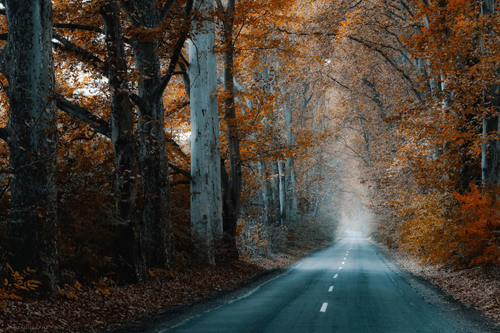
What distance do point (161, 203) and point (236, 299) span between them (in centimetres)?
370

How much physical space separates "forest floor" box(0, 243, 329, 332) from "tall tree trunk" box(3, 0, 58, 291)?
2.39 feet

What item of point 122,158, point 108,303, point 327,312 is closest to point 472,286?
point 327,312

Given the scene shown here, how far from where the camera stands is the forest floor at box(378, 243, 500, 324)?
37.8 feet

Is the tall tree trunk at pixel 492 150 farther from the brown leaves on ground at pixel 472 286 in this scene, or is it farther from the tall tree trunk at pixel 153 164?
the tall tree trunk at pixel 153 164

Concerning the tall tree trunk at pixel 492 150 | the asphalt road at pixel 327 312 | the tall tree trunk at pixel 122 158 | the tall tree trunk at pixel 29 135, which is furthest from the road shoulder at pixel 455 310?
the tall tree trunk at pixel 29 135

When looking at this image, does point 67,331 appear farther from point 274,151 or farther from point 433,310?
point 274,151

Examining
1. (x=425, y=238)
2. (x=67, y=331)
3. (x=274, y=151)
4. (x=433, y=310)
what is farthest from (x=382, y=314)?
(x=274, y=151)

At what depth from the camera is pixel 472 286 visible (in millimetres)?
14523

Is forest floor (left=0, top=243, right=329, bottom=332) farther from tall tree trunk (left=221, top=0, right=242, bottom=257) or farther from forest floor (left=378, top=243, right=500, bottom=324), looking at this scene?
forest floor (left=378, top=243, right=500, bottom=324)

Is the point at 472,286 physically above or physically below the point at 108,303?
below

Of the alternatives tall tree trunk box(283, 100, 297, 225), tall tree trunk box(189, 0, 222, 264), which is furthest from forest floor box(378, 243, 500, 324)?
tall tree trunk box(283, 100, 297, 225)

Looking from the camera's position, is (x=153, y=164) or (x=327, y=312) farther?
(x=153, y=164)

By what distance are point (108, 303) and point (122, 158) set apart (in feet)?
11.7

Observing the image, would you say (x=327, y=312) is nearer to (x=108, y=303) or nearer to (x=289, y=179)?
(x=108, y=303)
